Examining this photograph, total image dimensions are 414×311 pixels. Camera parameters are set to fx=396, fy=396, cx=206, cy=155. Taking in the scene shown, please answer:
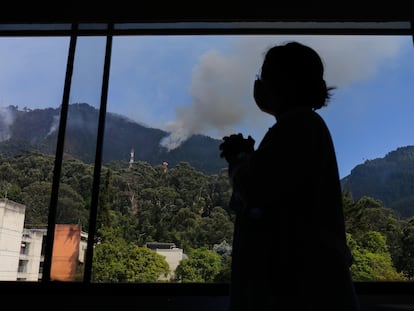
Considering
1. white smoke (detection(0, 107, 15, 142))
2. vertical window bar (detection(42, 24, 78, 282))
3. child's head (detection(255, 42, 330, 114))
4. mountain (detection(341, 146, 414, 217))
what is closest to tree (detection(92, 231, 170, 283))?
vertical window bar (detection(42, 24, 78, 282))

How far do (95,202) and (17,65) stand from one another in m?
1.17

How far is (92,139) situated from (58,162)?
0.24 meters

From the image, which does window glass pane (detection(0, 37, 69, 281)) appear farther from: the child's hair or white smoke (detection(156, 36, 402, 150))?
the child's hair

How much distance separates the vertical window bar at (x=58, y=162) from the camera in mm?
2201

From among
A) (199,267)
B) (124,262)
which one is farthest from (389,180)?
(124,262)

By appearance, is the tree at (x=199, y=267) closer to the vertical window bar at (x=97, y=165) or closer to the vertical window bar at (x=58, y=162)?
the vertical window bar at (x=97, y=165)

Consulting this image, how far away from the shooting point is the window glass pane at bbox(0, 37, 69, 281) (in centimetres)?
229

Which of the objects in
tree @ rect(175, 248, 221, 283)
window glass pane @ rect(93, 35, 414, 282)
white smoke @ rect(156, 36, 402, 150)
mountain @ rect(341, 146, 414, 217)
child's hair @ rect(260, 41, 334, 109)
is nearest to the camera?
child's hair @ rect(260, 41, 334, 109)

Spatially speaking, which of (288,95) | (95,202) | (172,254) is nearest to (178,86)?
(95,202)

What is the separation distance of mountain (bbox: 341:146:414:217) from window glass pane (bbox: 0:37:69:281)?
1.82 meters

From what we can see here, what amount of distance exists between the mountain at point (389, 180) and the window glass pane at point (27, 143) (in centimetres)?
182

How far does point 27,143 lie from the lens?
2535 millimetres

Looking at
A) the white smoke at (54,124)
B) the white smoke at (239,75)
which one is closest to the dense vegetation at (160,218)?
the white smoke at (54,124)

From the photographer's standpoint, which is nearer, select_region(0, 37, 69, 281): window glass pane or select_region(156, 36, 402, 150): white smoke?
select_region(0, 37, 69, 281): window glass pane
